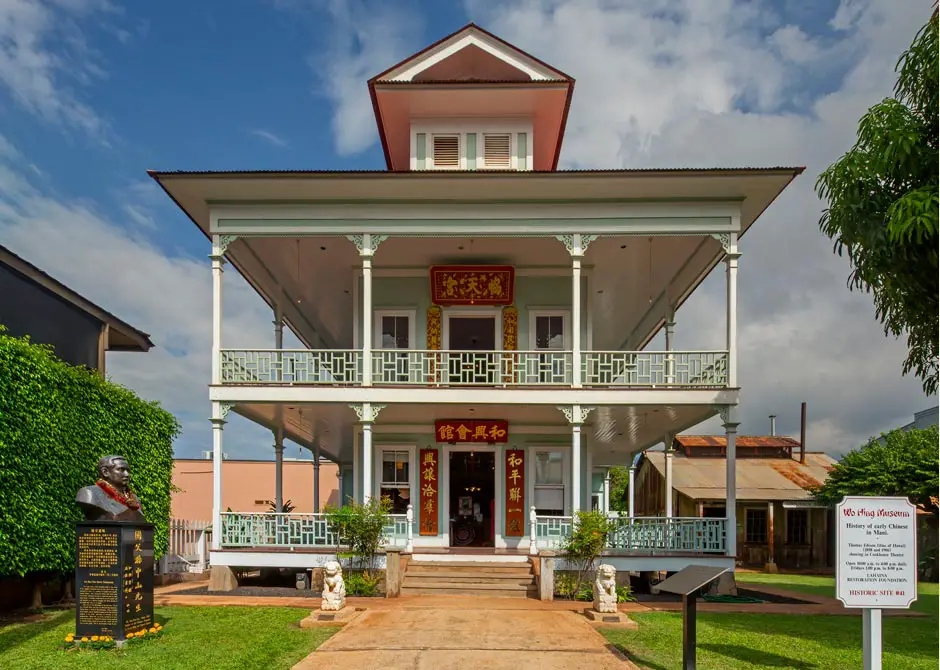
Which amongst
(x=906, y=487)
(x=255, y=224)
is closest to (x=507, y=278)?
(x=255, y=224)

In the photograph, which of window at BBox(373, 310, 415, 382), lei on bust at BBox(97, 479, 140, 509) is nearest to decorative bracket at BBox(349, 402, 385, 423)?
window at BBox(373, 310, 415, 382)

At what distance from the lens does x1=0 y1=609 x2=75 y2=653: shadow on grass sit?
913 centimetres

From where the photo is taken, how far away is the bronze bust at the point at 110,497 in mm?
9133

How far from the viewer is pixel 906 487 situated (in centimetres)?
2239

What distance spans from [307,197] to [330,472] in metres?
21.9

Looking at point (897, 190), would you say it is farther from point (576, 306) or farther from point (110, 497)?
point (110, 497)

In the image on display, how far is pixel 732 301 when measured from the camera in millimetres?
14086

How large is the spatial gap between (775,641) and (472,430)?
8194 millimetres

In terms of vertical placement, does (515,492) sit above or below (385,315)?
below

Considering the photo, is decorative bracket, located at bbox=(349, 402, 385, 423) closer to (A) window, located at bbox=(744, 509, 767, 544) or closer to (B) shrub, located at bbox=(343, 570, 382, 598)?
(B) shrub, located at bbox=(343, 570, 382, 598)

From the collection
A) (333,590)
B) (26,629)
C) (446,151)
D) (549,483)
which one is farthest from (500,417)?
(26,629)

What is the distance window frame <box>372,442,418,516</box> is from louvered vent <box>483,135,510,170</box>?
674 cm

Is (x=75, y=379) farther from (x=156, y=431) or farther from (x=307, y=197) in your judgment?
(x=307, y=197)

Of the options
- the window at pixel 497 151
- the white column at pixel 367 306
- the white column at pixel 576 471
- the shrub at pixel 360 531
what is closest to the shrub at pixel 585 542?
the white column at pixel 576 471
